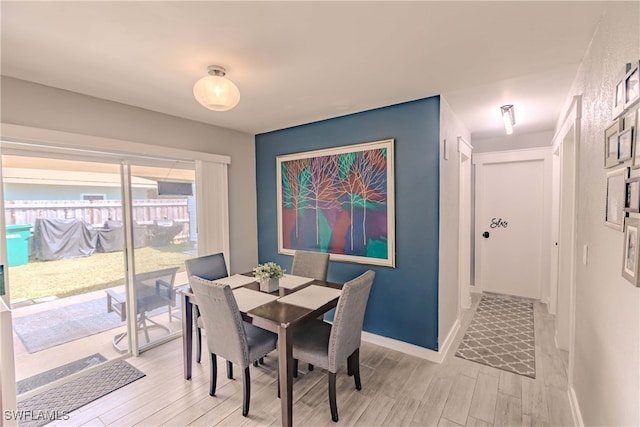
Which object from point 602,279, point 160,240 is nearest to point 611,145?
point 602,279

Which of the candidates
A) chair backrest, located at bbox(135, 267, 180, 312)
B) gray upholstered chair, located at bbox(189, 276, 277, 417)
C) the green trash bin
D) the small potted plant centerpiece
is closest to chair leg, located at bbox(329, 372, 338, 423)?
gray upholstered chair, located at bbox(189, 276, 277, 417)

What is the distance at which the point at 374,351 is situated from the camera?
284cm

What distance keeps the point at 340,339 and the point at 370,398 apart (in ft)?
2.15

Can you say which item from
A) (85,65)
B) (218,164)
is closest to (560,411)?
(218,164)

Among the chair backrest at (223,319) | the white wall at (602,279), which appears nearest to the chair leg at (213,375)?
the chair backrest at (223,319)

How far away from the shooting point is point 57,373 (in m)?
2.37

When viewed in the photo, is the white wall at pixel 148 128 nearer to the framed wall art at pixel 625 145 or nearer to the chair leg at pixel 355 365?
the chair leg at pixel 355 365

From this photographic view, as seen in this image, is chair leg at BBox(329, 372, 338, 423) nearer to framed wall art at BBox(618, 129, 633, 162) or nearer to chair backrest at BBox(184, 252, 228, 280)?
chair backrest at BBox(184, 252, 228, 280)

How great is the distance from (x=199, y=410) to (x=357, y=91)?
9.17 feet

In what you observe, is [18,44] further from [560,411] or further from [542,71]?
[560,411]

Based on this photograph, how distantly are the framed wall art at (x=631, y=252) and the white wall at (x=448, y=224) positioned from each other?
1.56 meters

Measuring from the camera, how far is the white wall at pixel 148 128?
2.14 m

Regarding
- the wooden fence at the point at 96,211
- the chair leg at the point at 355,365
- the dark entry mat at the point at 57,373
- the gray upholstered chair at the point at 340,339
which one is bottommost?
the dark entry mat at the point at 57,373

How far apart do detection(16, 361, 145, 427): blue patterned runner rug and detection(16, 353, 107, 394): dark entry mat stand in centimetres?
9
